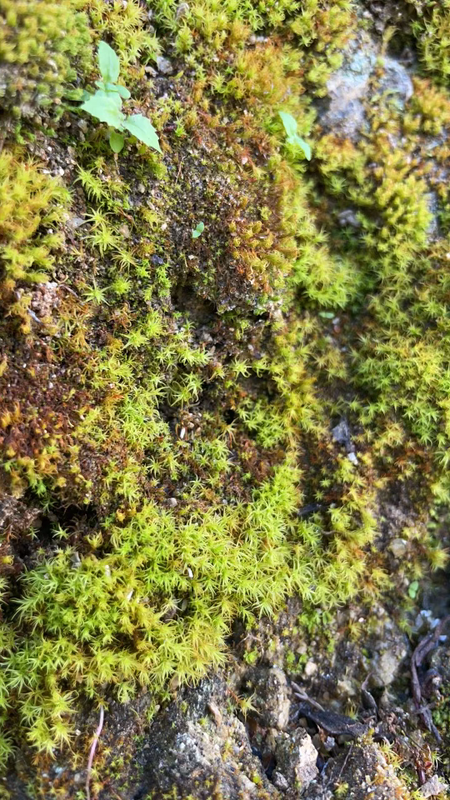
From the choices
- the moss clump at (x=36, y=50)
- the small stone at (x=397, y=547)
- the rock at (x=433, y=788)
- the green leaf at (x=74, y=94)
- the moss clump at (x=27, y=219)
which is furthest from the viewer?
the small stone at (x=397, y=547)

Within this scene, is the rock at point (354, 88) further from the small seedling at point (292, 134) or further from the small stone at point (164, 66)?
the small stone at point (164, 66)

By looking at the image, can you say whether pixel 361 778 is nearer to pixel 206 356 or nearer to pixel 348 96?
pixel 206 356

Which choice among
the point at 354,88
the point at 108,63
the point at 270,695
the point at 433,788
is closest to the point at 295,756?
the point at 270,695

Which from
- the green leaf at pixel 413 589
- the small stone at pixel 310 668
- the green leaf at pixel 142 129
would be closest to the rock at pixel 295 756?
the small stone at pixel 310 668

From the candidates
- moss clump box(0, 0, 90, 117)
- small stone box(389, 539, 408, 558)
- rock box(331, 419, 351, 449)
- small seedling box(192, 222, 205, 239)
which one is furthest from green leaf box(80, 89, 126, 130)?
small stone box(389, 539, 408, 558)

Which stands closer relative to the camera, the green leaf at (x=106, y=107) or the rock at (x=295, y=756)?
the green leaf at (x=106, y=107)
